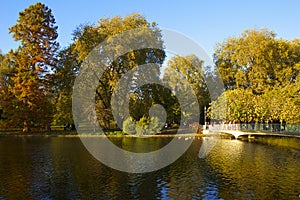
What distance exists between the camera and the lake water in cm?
1556

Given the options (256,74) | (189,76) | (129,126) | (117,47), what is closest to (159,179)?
(129,126)

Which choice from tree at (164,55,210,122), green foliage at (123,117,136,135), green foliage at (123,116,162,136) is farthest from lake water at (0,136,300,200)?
tree at (164,55,210,122)

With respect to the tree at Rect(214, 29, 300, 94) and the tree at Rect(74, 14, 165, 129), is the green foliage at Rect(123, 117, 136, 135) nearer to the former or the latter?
the tree at Rect(74, 14, 165, 129)

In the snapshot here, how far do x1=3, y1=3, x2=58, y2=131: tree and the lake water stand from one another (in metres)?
27.7

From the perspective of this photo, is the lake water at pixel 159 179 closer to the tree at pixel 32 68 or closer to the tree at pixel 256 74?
the tree at pixel 256 74

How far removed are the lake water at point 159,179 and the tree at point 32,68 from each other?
90.8 ft

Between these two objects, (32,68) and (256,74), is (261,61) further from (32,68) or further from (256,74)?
(32,68)

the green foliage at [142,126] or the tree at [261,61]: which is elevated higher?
the tree at [261,61]

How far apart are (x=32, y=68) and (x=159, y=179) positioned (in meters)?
42.5

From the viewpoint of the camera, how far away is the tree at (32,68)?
5253 cm

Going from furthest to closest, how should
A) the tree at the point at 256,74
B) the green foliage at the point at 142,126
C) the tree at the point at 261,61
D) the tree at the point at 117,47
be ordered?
the tree at the point at 261,61, the tree at the point at 117,47, the green foliage at the point at 142,126, the tree at the point at 256,74

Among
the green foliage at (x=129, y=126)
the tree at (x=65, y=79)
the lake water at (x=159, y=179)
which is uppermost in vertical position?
the tree at (x=65, y=79)

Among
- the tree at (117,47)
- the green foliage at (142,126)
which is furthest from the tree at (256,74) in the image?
the tree at (117,47)

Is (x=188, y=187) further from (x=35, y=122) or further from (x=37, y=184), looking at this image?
(x=35, y=122)
